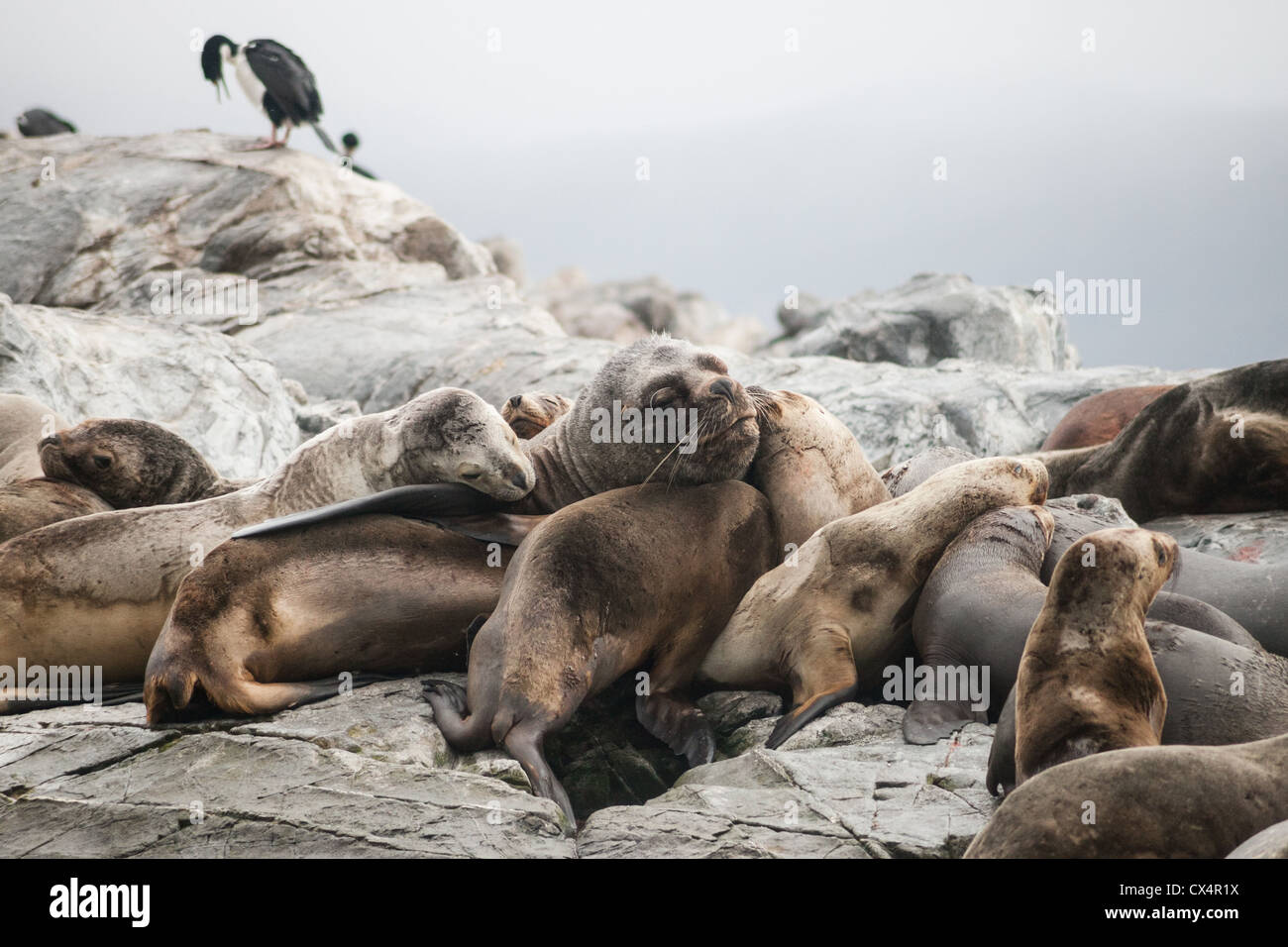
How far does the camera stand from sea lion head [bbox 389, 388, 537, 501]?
5.80 meters

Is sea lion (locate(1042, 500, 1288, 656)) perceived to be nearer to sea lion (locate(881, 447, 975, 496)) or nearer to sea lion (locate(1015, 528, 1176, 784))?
sea lion (locate(881, 447, 975, 496))

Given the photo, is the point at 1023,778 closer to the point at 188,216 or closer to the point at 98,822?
the point at 98,822

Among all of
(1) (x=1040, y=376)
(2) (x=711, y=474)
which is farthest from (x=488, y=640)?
(1) (x=1040, y=376)

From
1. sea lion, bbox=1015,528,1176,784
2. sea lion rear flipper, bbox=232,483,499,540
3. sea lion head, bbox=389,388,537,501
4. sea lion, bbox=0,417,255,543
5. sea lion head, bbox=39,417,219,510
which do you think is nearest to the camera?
sea lion, bbox=1015,528,1176,784

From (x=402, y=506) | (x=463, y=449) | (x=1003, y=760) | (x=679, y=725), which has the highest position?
(x=463, y=449)

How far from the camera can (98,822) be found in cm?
389

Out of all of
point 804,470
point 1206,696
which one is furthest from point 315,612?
point 1206,696

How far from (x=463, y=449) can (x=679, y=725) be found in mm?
1558

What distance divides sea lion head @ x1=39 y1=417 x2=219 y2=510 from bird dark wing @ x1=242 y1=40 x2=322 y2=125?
31.4 feet

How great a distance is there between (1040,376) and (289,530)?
7.76 m

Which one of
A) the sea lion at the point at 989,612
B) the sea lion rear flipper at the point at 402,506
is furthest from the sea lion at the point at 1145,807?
the sea lion rear flipper at the point at 402,506

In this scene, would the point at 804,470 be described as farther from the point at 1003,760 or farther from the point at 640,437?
the point at 1003,760

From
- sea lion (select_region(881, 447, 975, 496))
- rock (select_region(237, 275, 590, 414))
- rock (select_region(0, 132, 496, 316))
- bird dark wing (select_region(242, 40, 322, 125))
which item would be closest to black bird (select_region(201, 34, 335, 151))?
bird dark wing (select_region(242, 40, 322, 125))

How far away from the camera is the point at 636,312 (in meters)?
35.8
